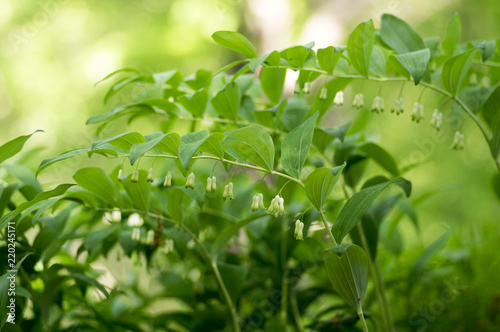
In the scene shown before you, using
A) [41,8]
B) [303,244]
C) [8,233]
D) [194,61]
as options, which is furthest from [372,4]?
[41,8]

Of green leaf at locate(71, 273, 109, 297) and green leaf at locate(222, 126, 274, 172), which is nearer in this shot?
green leaf at locate(222, 126, 274, 172)

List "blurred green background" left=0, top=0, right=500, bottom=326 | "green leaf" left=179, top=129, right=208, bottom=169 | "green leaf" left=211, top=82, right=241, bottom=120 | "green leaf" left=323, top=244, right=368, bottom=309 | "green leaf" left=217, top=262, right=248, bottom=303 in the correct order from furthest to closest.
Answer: "blurred green background" left=0, top=0, right=500, bottom=326 → "green leaf" left=217, top=262, right=248, bottom=303 → "green leaf" left=211, top=82, right=241, bottom=120 → "green leaf" left=323, top=244, right=368, bottom=309 → "green leaf" left=179, top=129, right=208, bottom=169

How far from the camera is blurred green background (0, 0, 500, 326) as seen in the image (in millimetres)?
4223

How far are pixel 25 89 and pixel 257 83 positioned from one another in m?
4.24

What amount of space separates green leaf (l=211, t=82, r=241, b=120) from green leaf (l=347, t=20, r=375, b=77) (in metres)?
0.25

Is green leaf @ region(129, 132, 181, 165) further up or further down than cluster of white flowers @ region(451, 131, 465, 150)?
further down

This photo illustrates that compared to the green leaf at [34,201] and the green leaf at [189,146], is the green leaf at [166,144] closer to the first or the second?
the green leaf at [189,146]

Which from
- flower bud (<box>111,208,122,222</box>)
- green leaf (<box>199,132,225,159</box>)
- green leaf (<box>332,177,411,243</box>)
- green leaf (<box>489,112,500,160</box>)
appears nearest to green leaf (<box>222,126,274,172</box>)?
green leaf (<box>199,132,225,159</box>)

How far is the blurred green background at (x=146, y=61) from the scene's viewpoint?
13.9ft

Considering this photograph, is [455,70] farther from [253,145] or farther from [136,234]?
[136,234]

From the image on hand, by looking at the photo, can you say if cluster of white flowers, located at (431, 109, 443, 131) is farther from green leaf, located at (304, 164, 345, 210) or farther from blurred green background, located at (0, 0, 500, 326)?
blurred green background, located at (0, 0, 500, 326)

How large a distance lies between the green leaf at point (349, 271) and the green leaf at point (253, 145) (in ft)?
0.60

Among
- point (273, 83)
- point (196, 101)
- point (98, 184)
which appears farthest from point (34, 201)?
point (273, 83)

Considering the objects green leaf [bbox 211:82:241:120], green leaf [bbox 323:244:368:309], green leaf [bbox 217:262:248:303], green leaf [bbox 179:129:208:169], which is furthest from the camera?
green leaf [bbox 217:262:248:303]
